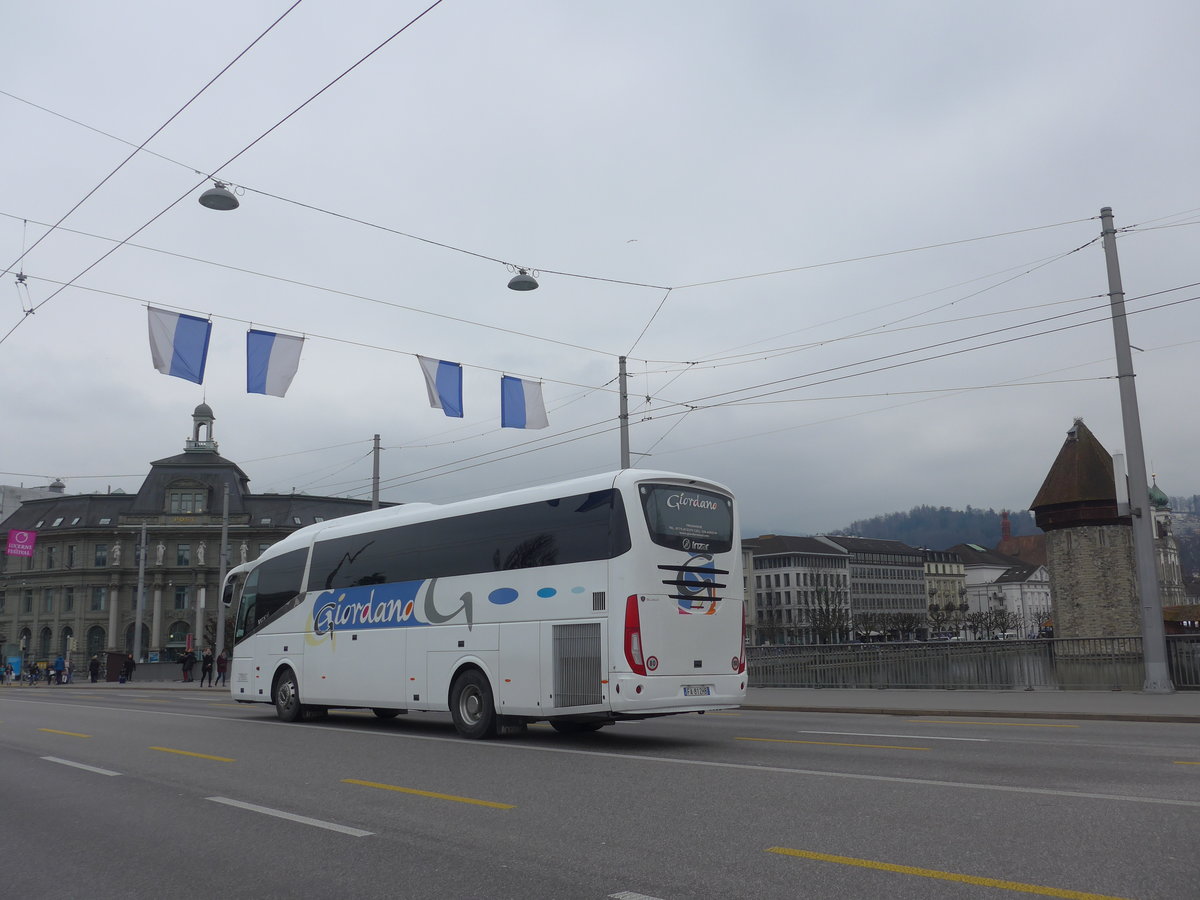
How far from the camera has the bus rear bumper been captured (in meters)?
13.1

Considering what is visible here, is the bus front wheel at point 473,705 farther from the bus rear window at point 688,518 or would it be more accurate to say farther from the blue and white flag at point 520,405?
the blue and white flag at point 520,405

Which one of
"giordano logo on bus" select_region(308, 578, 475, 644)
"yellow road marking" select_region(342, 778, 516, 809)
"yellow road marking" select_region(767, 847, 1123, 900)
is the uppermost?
"giordano logo on bus" select_region(308, 578, 475, 644)

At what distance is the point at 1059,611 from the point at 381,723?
47268mm

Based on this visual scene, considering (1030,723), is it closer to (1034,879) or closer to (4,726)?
(1034,879)

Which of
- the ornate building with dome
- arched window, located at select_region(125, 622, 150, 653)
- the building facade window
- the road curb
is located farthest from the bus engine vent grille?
the building facade window

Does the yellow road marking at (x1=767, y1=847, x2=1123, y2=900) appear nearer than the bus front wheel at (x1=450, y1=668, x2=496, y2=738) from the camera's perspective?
Yes

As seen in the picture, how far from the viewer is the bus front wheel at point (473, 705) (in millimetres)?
14953

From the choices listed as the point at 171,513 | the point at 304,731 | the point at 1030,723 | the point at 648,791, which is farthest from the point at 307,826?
the point at 171,513

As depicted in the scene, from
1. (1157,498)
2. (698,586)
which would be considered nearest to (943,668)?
(698,586)

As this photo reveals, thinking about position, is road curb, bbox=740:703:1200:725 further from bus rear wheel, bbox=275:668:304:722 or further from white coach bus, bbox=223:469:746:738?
bus rear wheel, bbox=275:668:304:722

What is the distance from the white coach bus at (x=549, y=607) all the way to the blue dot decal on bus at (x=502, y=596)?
0.09 ft

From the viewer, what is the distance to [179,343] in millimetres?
17828

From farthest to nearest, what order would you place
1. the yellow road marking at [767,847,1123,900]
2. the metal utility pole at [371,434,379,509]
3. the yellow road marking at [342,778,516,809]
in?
1. the metal utility pole at [371,434,379,509]
2. the yellow road marking at [342,778,516,809]
3. the yellow road marking at [767,847,1123,900]

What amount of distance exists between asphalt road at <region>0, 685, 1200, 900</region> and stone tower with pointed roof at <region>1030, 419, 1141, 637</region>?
144 ft
